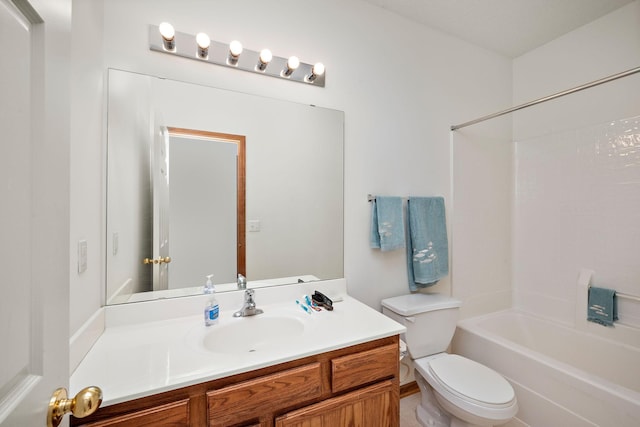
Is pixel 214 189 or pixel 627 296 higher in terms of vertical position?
pixel 214 189

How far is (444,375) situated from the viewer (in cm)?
146

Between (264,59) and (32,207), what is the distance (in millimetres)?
1247

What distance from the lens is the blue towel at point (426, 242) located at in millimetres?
1781

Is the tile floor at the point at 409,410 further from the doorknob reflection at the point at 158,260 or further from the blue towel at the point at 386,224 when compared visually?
the doorknob reflection at the point at 158,260

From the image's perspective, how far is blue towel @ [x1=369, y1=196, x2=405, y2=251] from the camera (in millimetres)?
1657

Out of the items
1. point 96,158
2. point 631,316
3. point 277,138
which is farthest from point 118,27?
point 631,316

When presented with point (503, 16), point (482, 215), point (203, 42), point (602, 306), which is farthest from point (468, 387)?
point (503, 16)

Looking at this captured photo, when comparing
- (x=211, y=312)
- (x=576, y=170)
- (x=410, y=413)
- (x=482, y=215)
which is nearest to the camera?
(x=211, y=312)

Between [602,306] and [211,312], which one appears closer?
[211,312]

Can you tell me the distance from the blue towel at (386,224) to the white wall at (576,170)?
1.39m

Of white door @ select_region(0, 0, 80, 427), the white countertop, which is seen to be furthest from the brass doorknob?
the white countertop

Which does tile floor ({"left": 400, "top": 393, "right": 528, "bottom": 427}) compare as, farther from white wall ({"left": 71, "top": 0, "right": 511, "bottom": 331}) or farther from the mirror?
the mirror

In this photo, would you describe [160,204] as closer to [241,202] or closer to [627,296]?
[241,202]

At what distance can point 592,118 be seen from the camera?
75.9 inches
